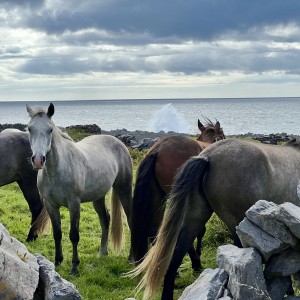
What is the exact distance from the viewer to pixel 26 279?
518cm

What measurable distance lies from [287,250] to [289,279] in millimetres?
369

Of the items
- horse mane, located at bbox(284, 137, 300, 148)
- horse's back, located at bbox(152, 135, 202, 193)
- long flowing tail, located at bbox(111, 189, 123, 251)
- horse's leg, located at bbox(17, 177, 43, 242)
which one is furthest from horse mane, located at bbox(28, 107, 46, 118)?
horse mane, located at bbox(284, 137, 300, 148)

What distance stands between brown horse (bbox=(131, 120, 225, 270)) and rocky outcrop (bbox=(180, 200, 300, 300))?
2.67 meters

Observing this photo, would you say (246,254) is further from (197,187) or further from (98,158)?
(98,158)

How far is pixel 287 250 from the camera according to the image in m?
5.30

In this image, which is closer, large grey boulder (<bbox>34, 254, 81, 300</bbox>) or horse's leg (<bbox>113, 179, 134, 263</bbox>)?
large grey boulder (<bbox>34, 254, 81, 300</bbox>)

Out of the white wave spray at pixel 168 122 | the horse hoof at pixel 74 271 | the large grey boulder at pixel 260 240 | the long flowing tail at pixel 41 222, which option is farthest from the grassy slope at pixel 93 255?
the white wave spray at pixel 168 122

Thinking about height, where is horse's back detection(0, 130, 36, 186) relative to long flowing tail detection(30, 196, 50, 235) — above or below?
above

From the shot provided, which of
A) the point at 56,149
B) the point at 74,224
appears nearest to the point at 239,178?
the point at 56,149

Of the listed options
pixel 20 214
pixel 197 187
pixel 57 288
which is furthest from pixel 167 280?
pixel 20 214

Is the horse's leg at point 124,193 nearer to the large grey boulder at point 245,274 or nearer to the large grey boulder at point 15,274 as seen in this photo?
the large grey boulder at point 15,274

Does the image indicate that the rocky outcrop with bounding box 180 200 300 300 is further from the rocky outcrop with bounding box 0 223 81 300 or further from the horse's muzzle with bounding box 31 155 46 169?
the horse's muzzle with bounding box 31 155 46 169

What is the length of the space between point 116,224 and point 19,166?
8.38 ft

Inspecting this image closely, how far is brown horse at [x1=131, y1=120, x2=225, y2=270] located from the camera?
7.90 meters
